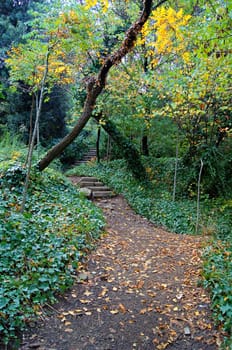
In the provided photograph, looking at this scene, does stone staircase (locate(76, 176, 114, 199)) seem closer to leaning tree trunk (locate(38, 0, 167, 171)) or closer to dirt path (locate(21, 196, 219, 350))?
leaning tree trunk (locate(38, 0, 167, 171))

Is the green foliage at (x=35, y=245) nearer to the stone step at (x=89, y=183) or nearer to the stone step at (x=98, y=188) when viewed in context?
the stone step at (x=98, y=188)

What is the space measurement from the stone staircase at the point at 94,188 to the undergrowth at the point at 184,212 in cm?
31

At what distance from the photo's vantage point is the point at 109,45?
386 inches

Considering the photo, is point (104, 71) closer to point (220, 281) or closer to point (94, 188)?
point (94, 188)

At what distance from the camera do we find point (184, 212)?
291 inches

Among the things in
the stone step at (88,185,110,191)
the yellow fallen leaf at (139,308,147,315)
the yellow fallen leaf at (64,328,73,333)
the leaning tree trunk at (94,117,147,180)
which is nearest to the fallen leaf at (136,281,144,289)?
the yellow fallen leaf at (139,308,147,315)

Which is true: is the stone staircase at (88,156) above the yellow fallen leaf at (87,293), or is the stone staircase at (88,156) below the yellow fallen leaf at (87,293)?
above

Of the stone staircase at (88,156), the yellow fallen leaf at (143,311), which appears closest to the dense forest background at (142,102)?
the yellow fallen leaf at (143,311)

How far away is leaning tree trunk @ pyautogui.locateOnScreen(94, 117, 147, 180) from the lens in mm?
9719

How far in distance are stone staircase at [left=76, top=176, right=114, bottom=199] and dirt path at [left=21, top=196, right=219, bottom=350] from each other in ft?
11.9

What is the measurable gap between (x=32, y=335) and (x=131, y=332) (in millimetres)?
924

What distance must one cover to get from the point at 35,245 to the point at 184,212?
4862mm

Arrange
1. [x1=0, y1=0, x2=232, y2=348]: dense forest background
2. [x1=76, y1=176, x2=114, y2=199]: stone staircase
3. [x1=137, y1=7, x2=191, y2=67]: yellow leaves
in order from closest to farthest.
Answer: [x1=0, y1=0, x2=232, y2=348]: dense forest background, [x1=137, y1=7, x2=191, y2=67]: yellow leaves, [x1=76, y1=176, x2=114, y2=199]: stone staircase

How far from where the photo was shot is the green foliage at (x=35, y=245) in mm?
2570
